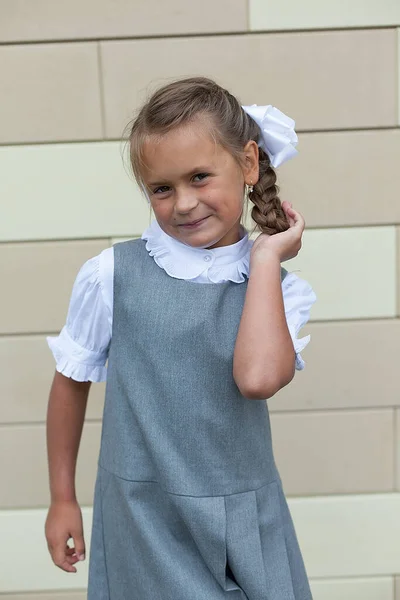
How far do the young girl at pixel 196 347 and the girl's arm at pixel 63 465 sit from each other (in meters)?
0.07

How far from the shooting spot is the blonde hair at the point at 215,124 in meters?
1.04

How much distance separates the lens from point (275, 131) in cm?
114

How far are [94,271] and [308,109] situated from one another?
2.71 feet

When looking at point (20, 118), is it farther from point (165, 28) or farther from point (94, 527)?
point (94, 527)

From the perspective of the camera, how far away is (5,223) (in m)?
1.73

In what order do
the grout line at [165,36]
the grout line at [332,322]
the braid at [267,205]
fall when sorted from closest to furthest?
the braid at [267,205] < the grout line at [165,36] < the grout line at [332,322]

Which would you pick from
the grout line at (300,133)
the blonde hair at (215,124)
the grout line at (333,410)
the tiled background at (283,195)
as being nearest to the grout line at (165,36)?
the tiled background at (283,195)

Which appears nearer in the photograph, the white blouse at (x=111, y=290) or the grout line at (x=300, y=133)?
the white blouse at (x=111, y=290)

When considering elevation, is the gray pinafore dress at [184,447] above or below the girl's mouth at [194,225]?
below

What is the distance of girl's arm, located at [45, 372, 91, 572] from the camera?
3.95 ft

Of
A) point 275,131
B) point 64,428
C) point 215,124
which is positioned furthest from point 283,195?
point 64,428

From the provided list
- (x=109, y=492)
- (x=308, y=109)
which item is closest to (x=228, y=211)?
(x=109, y=492)

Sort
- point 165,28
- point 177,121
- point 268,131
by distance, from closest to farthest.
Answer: point 177,121 < point 268,131 < point 165,28

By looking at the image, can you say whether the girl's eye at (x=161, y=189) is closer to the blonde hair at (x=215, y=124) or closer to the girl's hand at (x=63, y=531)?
the blonde hair at (x=215, y=124)
